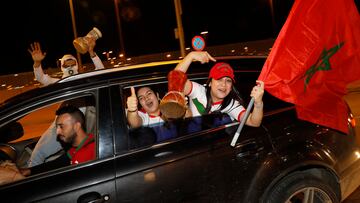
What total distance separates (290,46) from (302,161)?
36.3 inches

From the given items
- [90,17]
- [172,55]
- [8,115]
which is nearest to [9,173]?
[8,115]

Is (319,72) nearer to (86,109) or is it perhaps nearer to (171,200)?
(171,200)

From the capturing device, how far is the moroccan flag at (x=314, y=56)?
2924 mm

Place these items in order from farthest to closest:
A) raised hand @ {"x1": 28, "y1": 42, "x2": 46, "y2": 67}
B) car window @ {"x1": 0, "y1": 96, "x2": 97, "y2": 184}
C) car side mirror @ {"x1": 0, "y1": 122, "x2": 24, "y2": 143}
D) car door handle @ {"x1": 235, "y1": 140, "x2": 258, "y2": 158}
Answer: raised hand @ {"x1": 28, "y1": 42, "x2": 46, "y2": 67}, car side mirror @ {"x1": 0, "y1": 122, "x2": 24, "y2": 143}, car window @ {"x1": 0, "y1": 96, "x2": 97, "y2": 184}, car door handle @ {"x1": 235, "y1": 140, "x2": 258, "y2": 158}

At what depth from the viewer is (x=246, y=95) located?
3432 mm

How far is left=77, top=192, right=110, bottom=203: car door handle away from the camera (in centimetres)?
271

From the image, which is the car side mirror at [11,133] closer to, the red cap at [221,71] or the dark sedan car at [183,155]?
the dark sedan car at [183,155]

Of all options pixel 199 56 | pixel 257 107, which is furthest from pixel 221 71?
pixel 257 107

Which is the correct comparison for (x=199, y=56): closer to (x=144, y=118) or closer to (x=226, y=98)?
(x=226, y=98)

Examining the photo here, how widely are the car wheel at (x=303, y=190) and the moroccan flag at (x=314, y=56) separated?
0.50 meters

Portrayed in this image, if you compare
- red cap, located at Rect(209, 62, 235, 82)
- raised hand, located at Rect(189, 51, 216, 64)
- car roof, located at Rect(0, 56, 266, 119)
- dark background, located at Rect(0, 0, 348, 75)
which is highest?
raised hand, located at Rect(189, 51, 216, 64)

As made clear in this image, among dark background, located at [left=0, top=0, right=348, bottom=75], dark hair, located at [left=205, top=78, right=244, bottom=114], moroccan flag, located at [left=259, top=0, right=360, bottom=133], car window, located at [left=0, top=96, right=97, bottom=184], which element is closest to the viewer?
moroccan flag, located at [left=259, top=0, right=360, bottom=133]

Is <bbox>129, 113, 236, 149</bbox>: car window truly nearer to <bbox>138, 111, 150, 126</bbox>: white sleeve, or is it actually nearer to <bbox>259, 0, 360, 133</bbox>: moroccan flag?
<bbox>138, 111, 150, 126</bbox>: white sleeve

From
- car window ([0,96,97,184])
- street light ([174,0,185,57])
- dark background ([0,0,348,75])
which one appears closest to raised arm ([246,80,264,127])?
car window ([0,96,97,184])
